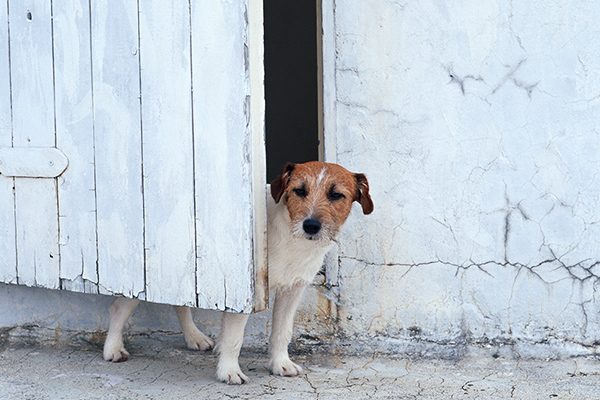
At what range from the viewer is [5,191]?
11.0 feet

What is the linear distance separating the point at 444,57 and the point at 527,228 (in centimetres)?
106

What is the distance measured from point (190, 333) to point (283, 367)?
0.76 meters

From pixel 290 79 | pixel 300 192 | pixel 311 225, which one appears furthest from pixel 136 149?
pixel 290 79

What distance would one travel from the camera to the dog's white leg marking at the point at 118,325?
3.45m

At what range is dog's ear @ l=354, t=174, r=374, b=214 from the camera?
10.1ft

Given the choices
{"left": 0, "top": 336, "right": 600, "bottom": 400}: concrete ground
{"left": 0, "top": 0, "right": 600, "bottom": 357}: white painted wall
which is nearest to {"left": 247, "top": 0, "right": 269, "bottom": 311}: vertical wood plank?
{"left": 0, "top": 336, "right": 600, "bottom": 400}: concrete ground

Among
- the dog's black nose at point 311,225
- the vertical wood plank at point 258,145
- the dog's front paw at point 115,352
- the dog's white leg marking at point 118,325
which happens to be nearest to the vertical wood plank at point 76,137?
the dog's white leg marking at point 118,325

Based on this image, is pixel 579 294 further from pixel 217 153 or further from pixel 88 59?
pixel 88 59

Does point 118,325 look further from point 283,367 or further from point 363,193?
point 363,193

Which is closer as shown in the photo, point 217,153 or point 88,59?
point 217,153

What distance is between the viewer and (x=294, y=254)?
304 centimetres

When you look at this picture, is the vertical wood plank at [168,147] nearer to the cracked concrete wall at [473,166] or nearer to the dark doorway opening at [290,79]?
the cracked concrete wall at [473,166]

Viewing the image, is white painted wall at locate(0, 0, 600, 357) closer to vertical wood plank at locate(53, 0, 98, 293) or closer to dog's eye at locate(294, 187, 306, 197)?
dog's eye at locate(294, 187, 306, 197)

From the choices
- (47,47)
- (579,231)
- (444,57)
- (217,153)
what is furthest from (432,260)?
(47,47)
